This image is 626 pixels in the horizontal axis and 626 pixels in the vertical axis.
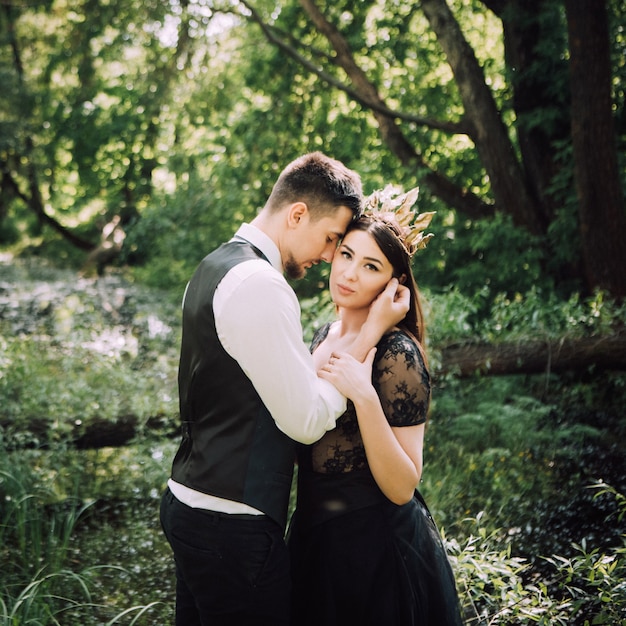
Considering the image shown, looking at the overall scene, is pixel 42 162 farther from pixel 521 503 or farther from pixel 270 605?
pixel 270 605

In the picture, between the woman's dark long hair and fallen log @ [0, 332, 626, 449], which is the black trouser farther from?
fallen log @ [0, 332, 626, 449]

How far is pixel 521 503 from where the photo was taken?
525cm

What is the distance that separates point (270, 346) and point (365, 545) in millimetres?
870

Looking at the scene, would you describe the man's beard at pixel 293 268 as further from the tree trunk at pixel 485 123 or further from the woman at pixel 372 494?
the tree trunk at pixel 485 123

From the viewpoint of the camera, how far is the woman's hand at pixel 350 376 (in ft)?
7.38

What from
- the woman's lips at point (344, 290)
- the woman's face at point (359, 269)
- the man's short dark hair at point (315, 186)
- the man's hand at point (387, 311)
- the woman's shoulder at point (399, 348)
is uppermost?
the man's short dark hair at point (315, 186)

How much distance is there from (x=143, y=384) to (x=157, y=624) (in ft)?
8.34

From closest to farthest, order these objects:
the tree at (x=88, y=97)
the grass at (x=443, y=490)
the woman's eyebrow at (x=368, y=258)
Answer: the woman's eyebrow at (x=368, y=258)
the grass at (x=443, y=490)
the tree at (x=88, y=97)

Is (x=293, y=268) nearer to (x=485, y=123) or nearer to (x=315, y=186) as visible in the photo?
(x=315, y=186)

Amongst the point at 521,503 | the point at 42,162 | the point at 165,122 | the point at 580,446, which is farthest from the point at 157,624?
the point at 42,162

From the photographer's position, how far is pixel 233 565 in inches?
84.4

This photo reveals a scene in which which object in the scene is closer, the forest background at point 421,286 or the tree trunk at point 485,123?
the forest background at point 421,286

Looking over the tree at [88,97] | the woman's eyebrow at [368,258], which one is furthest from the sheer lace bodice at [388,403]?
the tree at [88,97]

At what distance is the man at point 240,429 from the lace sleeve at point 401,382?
209 millimetres
